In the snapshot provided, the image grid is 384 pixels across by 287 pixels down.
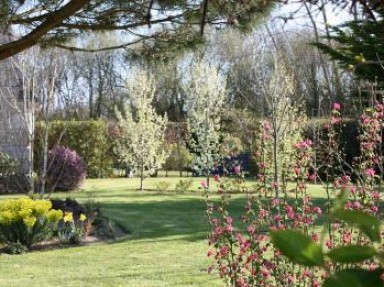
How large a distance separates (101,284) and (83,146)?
17654mm

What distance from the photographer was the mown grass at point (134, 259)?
662 centimetres

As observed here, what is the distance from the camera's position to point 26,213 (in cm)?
873

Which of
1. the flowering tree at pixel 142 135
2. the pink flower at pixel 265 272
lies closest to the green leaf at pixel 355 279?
the pink flower at pixel 265 272

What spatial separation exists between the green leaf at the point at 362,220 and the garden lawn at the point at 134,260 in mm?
5954

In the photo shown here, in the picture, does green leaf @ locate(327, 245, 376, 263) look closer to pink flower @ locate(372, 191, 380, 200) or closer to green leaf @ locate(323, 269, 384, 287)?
green leaf @ locate(323, 269, 384, 287)

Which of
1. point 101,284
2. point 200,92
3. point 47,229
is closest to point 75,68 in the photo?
point 200,92

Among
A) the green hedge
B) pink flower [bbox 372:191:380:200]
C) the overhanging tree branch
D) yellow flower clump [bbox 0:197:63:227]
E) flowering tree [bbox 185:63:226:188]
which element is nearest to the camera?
the overhanging tree branch

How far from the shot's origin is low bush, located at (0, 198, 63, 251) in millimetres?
8734

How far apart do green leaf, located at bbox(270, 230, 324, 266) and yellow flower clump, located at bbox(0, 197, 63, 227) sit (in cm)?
861

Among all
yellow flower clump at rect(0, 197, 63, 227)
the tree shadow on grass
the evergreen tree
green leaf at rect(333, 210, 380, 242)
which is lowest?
the tree shadow on grass

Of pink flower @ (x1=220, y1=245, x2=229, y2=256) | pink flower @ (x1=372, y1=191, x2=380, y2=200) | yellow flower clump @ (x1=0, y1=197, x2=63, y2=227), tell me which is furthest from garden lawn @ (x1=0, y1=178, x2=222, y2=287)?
pink flower @ (x1=372, y1=191, x2=380, y2=200)

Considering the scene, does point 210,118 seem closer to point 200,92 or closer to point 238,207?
point 200,92

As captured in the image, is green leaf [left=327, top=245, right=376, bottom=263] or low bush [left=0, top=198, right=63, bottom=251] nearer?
green leaf [left=327, top=245, right=376, bottom=263]

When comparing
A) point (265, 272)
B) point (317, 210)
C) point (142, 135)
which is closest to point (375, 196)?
point (317, 210)
